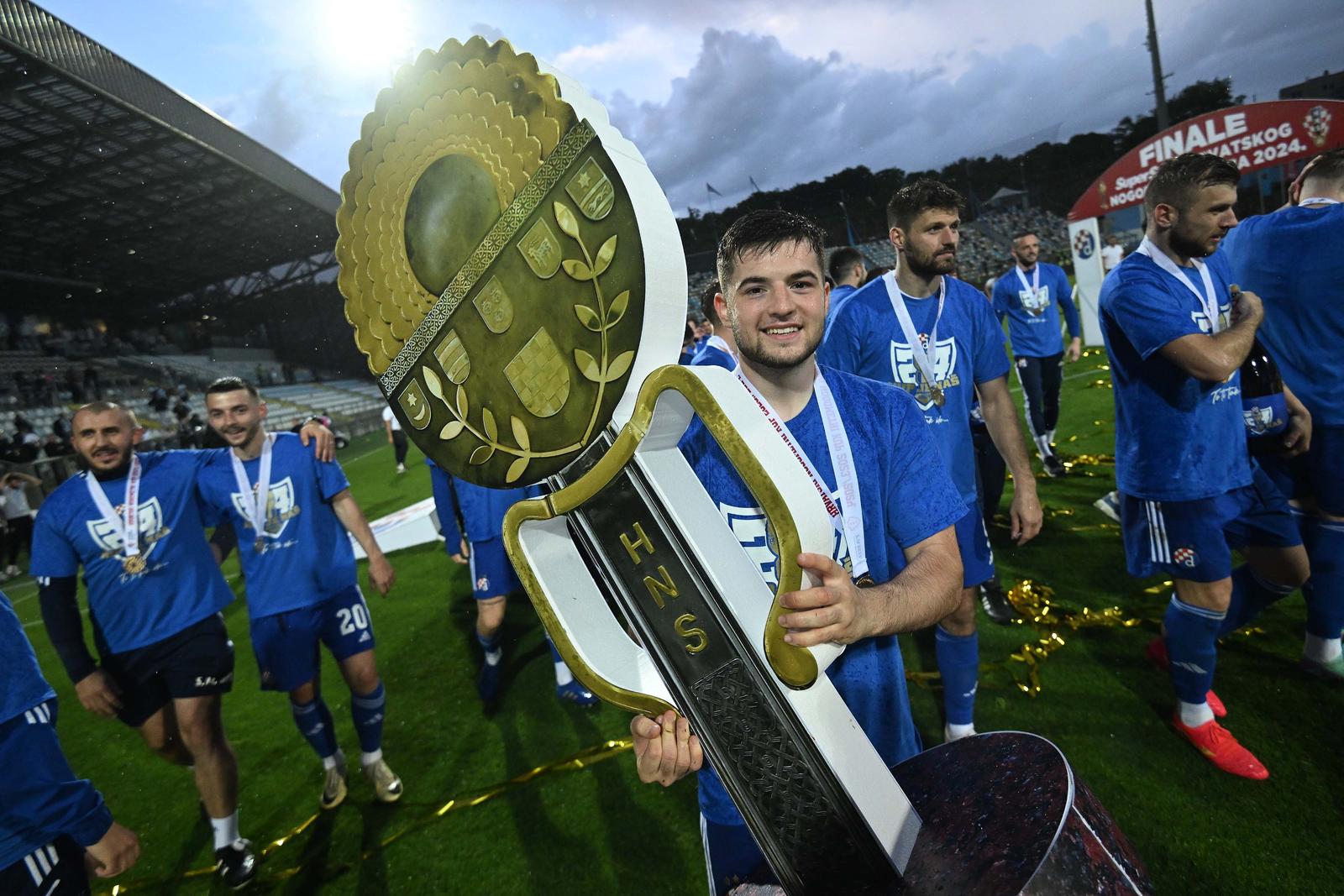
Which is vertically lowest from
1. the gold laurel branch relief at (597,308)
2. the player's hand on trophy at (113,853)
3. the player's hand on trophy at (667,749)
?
the player's hand on trophy at (113,853)

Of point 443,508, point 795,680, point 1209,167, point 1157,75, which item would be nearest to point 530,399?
point 795,680

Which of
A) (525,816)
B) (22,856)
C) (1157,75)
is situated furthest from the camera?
(1157,75)

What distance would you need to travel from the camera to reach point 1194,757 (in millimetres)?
2615

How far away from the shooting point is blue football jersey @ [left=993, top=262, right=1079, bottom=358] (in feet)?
21.7

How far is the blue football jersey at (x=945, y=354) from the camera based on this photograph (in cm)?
301

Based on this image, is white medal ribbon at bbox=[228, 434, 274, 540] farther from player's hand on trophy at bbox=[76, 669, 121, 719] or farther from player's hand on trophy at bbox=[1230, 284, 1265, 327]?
player's hand on trophy at bbox=[1230, 284, 1265, 327]

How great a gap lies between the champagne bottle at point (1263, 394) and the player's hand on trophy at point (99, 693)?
16.5 ft

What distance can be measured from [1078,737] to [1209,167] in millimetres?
2327

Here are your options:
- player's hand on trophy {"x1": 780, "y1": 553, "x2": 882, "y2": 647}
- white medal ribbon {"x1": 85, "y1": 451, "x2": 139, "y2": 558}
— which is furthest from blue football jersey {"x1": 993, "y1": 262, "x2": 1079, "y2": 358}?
white medal ribbon {"x1": 85, "y1": 451, "x2": 139, "y2": 558}

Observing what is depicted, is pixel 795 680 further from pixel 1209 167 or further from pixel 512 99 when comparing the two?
pixel 1209 167

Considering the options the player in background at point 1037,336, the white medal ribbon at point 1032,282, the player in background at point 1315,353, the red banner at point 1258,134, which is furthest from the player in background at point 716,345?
the red banner at point 1258,134

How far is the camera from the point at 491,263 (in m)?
1.04

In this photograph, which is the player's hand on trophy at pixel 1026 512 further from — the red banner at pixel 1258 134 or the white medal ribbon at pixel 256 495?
the red banner at pixel 1258 134

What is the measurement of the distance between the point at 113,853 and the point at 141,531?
190 centimetres
